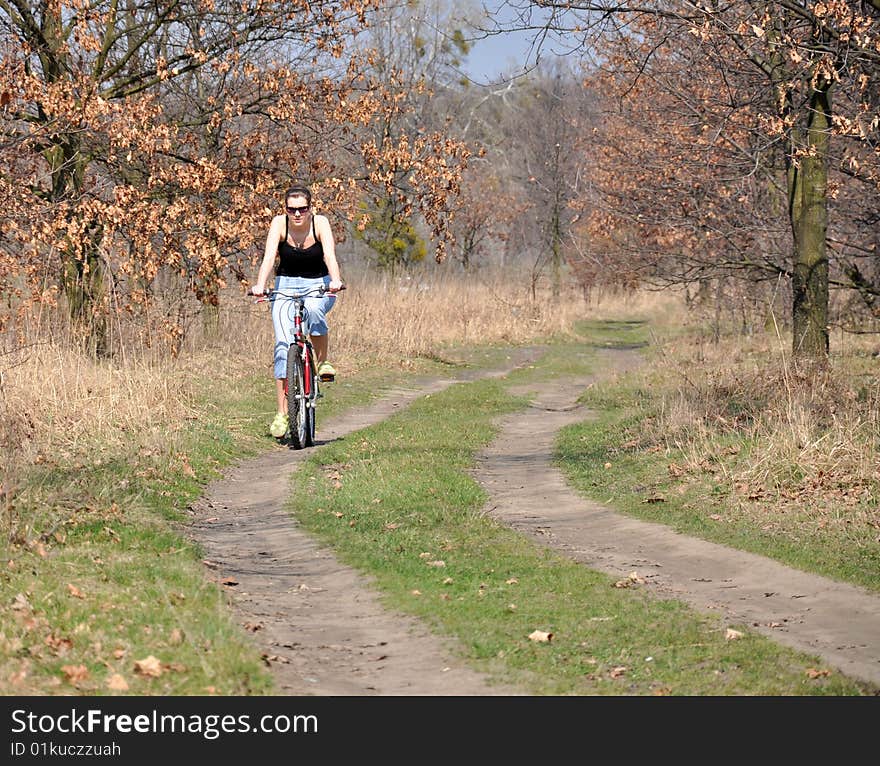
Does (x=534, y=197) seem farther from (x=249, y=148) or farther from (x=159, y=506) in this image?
(x=159, y=506)

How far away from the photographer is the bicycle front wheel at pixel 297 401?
11.6 m

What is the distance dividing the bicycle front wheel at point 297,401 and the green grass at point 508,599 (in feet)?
0.84

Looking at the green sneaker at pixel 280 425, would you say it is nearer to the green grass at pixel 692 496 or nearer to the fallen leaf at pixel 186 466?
the fallen leaf at pixel 186 466

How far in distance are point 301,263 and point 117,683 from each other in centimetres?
660

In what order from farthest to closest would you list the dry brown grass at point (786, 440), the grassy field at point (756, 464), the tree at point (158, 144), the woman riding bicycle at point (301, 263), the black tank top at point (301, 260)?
the tree at point (158, 144) < the black tank top at point (301, 260) < the woman riding bicycle at point (301, 263) < the dry brown grass at point (786, 440) < the grassy field at point (756, 464)

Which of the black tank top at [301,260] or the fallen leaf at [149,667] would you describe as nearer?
the fallen leaf at [149,667]

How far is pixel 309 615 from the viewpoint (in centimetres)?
700

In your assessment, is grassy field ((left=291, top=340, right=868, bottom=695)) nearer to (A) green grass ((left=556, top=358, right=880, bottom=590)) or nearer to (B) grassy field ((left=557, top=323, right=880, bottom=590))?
(A) green grass ((left=556, top=358, right=880, bottom=590))

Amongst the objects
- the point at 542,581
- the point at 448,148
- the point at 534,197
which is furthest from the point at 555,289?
the point at 542,581

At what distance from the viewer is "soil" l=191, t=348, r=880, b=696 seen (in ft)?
19.4

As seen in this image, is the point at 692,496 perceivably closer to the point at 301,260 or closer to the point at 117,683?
the point at 301,260

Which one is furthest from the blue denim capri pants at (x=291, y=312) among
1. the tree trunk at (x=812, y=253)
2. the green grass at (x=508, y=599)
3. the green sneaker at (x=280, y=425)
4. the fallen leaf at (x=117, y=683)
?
the tree trunk at (x=812, y=253)

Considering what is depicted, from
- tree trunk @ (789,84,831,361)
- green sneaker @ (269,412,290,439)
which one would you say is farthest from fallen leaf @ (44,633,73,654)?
tree trunk @ (789,84,831,361)

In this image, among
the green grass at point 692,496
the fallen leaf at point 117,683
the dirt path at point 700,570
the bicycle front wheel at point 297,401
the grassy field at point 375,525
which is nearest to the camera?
the fallen leaf at point 117,683
